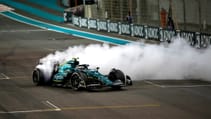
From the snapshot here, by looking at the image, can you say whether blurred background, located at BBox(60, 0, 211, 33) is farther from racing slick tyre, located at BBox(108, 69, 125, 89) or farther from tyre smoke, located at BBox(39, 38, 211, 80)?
racing slick tyre, located at BBox(108, 69, 125, 89)

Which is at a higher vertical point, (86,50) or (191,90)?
(86,50)

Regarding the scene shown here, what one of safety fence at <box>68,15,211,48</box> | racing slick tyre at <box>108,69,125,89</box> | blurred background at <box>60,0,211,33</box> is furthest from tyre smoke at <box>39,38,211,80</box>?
blurred background at <box>60,0,211,33</box>

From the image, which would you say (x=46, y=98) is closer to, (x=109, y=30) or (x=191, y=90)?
(x=191, y=90)

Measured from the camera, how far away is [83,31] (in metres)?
47.5

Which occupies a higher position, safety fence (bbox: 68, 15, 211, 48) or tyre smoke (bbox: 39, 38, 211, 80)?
safety fence (bbox: 68, 15, 211, 48)

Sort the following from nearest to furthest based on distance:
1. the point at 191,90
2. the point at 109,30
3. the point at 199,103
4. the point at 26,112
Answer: the point at 26,112 < the point at 199,103 < the point at 191,90 < the point at 109,30

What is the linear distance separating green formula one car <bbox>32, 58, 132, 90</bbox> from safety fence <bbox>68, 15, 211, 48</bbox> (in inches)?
406

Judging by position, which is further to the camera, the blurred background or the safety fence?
the blurred background

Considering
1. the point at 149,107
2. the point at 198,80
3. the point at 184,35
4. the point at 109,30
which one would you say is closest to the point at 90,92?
the point at 149,107

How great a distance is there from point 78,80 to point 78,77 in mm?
122

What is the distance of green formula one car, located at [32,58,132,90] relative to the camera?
1741 cm

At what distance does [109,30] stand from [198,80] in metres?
26.0

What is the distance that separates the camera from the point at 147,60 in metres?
21.2

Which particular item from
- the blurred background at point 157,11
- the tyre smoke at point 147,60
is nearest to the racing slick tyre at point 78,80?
the tyre smoke at point 147,60
